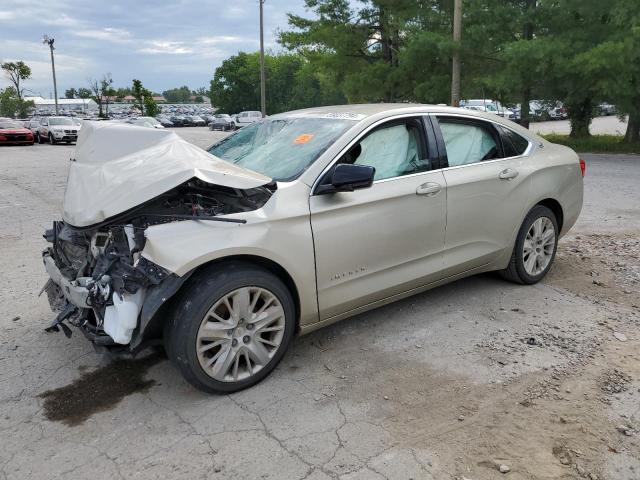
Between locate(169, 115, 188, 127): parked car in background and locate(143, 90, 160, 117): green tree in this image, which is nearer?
locate(169, 115, 188, 127): parked car in background

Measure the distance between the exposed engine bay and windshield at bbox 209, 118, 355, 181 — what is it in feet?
1.29

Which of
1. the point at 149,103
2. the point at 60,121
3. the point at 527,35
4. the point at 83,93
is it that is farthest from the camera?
the point at 83,93

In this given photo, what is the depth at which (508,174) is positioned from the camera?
452 centimetres

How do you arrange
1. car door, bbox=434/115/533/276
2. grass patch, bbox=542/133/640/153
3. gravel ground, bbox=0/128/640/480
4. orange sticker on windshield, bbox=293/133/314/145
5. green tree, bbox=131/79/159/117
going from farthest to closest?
green tree, bbox=131/79/159/117 → grass patch, bbox=542/133/640/153 → car door, bbox=434/115/533/276 → orange sticker on windshield, bbox=293/133/314/145 → gravel ground, bbox=0/128/640/480

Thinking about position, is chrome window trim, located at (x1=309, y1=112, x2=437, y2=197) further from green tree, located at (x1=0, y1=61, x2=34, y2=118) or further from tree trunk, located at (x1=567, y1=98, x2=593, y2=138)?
green tree, located at (x1=0, y1=61, x2=34, y2=118)

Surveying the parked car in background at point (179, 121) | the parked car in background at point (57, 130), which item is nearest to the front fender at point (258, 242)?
the parked car in background at point (57, 130)

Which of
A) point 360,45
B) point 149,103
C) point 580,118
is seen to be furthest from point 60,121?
point 149,103

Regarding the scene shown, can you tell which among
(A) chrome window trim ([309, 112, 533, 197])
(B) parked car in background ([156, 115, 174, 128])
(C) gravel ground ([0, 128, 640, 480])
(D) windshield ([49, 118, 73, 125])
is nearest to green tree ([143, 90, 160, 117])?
(B) parked car in background ([156, 115, 174, 128])

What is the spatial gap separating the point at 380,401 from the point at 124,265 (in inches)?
65.1

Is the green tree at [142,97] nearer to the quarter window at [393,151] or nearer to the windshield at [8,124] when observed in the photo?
the windshield at [8,124]

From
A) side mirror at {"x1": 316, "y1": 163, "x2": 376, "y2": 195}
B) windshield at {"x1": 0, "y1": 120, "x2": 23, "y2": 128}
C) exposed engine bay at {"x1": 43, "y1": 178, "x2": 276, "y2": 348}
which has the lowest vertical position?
exposed engine bay at {"x1": 43, "y1": 178, "x2": 276, "y2": 348}

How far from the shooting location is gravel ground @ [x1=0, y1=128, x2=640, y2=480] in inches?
104

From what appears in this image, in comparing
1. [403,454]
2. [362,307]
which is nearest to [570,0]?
[362,307]

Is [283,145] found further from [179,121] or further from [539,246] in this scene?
[179,121]
